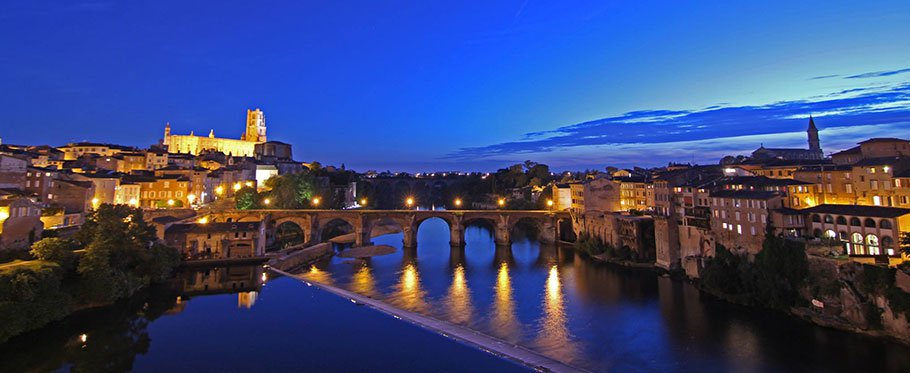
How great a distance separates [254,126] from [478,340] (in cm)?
10377

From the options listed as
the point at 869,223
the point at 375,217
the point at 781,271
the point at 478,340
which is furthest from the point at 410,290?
the point at 869,223

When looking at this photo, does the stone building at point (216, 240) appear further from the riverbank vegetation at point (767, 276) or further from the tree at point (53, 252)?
the riverbank vegetation at point (767, 276)

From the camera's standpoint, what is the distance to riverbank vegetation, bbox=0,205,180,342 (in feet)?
66.0

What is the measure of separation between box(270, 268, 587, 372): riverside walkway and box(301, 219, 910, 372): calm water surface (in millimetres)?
847

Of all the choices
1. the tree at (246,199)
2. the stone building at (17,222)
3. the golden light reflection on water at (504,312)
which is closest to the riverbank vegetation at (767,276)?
the golden light reflection on water at (504,312)

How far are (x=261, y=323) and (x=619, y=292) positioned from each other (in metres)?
23.4

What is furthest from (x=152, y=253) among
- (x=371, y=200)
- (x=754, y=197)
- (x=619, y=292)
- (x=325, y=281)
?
(x=371, y=200)

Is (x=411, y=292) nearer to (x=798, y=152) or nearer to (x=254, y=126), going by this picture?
(x=798, y=152)

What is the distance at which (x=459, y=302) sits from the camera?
2781cm

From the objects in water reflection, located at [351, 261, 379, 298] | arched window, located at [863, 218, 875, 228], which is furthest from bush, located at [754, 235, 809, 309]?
water reflection, located at [351, 261, 379, 298]

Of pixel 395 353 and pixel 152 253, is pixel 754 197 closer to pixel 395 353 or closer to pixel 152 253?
pixel 395 353

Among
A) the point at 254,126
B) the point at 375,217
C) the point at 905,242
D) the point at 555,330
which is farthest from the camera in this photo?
the point at 254,126

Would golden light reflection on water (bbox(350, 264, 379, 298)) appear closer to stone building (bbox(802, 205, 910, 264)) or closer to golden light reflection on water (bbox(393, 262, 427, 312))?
golden light reflection on water (bbox(393, 262, 427, 312))

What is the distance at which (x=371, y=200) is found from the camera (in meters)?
95.8
